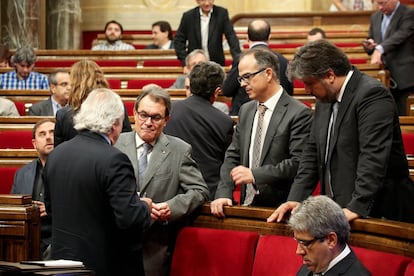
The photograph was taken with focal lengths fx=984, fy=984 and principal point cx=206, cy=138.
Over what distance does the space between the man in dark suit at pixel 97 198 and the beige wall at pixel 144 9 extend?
452 inches

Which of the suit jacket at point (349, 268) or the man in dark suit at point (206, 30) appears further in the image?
the man in dark suit at point (206, 30)

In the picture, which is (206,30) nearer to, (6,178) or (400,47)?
(400,47)

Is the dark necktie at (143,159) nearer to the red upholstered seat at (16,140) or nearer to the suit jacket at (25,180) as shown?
the suit jacket at (25,180)

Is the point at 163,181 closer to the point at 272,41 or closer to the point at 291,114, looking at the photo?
the point at 291,114

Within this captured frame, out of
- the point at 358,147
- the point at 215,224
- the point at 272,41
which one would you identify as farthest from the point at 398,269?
the point at 272,41

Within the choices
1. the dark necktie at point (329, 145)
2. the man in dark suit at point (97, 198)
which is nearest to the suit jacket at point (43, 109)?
the man in dark suit at point (97, 198)

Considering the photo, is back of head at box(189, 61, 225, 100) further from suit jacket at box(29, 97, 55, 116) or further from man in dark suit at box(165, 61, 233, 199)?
suit jacket at box(29, 97, 55, 116)

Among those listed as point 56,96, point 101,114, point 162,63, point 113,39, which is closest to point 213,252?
point 101,114

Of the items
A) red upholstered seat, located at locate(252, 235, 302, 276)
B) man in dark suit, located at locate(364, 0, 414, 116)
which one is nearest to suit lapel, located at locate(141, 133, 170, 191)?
red upholstered seat, located at locate(252, 235, 302, 276)

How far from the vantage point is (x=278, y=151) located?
454 cm

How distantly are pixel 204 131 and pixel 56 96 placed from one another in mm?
2667

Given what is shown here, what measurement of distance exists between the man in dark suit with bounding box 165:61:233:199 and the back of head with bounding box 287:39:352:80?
1.30 m

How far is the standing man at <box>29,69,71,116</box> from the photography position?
7.59 meters

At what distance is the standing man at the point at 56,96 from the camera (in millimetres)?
7594
